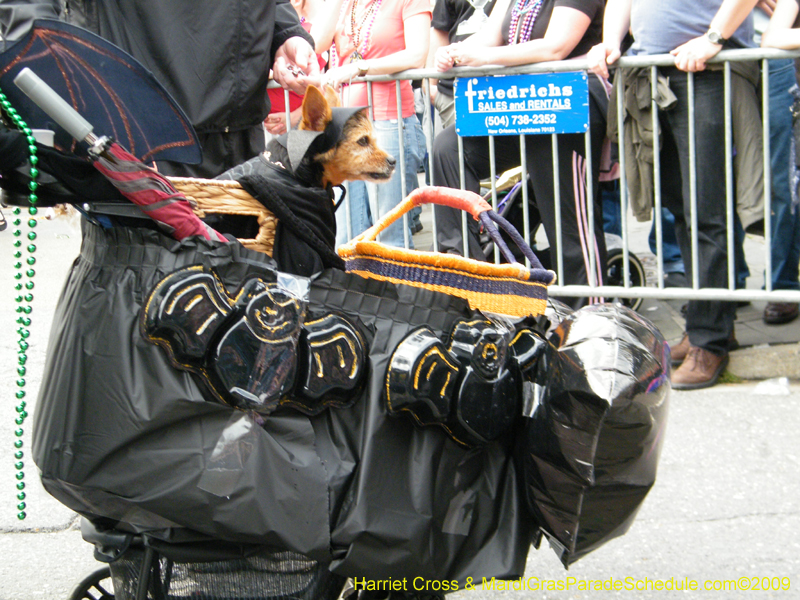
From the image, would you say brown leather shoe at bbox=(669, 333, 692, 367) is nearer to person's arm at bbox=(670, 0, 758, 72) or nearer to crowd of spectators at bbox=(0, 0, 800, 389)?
crowd of spectators at bbox=(0, 0, 800, 389)

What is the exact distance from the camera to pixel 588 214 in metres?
4.02

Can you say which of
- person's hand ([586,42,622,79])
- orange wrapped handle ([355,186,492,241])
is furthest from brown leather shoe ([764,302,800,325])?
orange wrapped handle ([355,186,492,241])

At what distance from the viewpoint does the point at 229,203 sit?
1744 millimetres

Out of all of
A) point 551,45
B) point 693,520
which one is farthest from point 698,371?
point 551,45

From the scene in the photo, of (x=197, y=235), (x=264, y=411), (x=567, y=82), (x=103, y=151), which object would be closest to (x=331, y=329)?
(x=264, y=411)

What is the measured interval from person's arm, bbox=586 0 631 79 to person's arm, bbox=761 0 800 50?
0.63 m

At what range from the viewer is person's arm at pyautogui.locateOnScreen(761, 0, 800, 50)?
3.49 metres

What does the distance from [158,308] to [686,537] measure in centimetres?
207

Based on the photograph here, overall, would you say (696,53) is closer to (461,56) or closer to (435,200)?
(461,56)

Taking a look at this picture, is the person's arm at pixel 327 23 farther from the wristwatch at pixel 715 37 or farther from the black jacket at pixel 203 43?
the wristwatch at pixel 715 37

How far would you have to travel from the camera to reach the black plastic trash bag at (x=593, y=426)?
55.2 inches

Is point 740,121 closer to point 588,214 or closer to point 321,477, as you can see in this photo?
point 588,214

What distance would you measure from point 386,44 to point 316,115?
2298 millimetres

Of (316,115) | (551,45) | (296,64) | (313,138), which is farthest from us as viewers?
(551,45)
